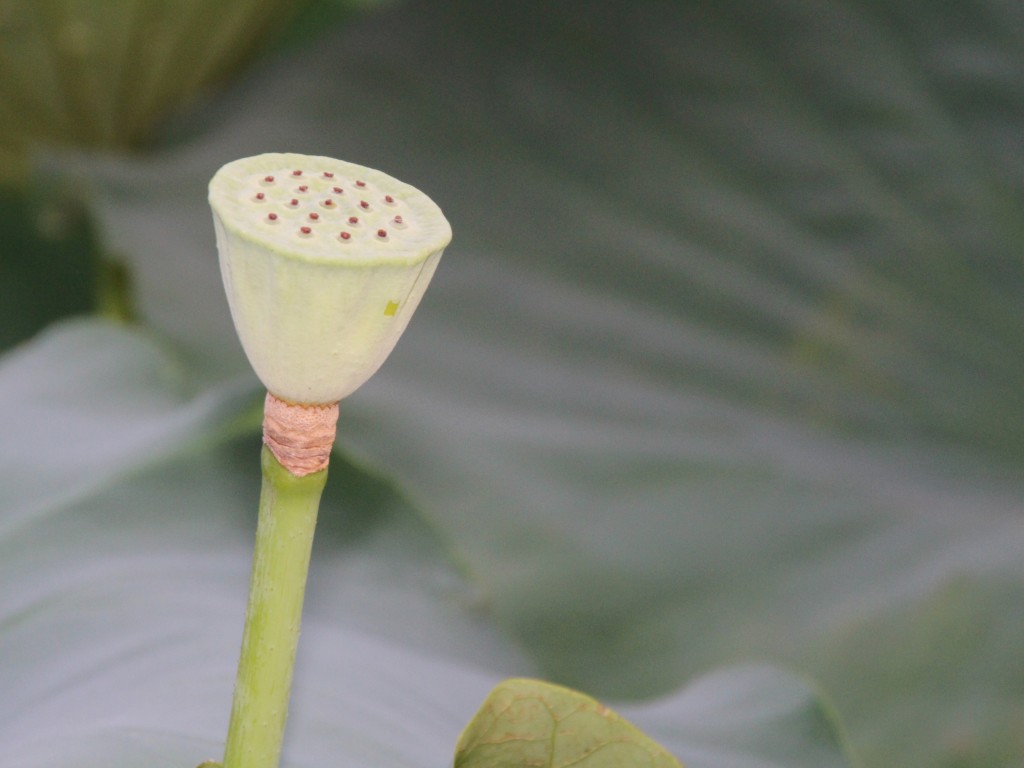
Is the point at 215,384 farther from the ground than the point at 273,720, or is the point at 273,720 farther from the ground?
the point at 273,720

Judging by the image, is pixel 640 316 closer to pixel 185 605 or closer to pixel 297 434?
pixel 185 605

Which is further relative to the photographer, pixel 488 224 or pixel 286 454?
pixel 488 224

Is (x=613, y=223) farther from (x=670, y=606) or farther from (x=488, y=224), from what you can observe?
(x=670, y=606)

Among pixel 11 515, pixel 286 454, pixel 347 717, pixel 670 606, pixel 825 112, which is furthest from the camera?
pixel 825 112

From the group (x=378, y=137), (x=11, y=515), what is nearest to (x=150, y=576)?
(x=11, y=515)

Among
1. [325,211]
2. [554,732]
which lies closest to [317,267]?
[325,211]

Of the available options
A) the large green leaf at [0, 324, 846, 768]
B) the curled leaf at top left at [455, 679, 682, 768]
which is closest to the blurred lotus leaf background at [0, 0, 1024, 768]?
the large green leaf at [0, 324, 846, 768]

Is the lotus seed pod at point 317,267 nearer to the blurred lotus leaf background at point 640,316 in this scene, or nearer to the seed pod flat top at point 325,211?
the seed pod flat top at point 325,211
